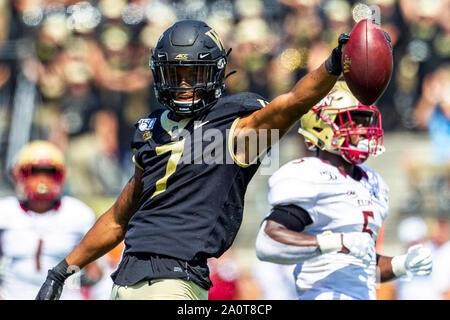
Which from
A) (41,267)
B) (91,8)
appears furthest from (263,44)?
(41,267)

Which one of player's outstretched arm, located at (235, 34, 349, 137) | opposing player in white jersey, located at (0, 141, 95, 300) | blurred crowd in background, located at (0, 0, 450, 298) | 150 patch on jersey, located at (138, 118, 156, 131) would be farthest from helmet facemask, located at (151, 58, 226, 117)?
blurred crowd in background, located at (0, 0, 450, 298)

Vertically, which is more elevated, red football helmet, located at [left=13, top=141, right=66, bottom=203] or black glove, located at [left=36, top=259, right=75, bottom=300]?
red football helmet, located at [left=13, top=141, right=66, bottom=203]

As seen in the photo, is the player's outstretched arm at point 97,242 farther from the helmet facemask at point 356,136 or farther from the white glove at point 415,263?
the white glove at point 415,263

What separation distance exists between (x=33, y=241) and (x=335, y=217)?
275cm

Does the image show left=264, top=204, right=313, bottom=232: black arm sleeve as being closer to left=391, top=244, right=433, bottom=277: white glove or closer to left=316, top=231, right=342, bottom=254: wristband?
left=316, top=231, right=342, bottom=254: wristband

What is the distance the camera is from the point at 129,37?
980 centimetres

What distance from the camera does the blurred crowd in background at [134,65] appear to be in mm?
9328

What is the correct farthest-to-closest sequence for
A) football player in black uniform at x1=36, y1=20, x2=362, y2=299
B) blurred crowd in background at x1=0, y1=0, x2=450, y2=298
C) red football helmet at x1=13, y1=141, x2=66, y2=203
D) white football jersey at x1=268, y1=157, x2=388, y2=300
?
blurred crowd in background at x1=0, y1=0, x2=450, y2=298, red football helmet at x1=13, y1=141, x2=66, y2=203, white football jersey at x1=268, y1=157, x2=388, y2=300, football player in black uniform at x1=36, y1=20, x2=362, y2=299

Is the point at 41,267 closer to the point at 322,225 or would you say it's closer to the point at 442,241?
the point at 322,225

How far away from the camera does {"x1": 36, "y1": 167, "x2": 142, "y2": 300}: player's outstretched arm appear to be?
162 inches

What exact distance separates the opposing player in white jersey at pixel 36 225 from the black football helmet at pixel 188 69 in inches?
106

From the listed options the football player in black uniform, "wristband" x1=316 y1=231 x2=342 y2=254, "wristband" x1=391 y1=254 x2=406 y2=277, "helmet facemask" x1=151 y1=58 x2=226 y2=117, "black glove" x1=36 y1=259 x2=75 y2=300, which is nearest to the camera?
the football player in black uniform

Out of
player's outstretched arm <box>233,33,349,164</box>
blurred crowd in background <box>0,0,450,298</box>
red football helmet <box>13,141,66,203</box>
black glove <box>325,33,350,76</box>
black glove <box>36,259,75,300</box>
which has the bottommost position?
black glove <box>36,259,75,300</box>
